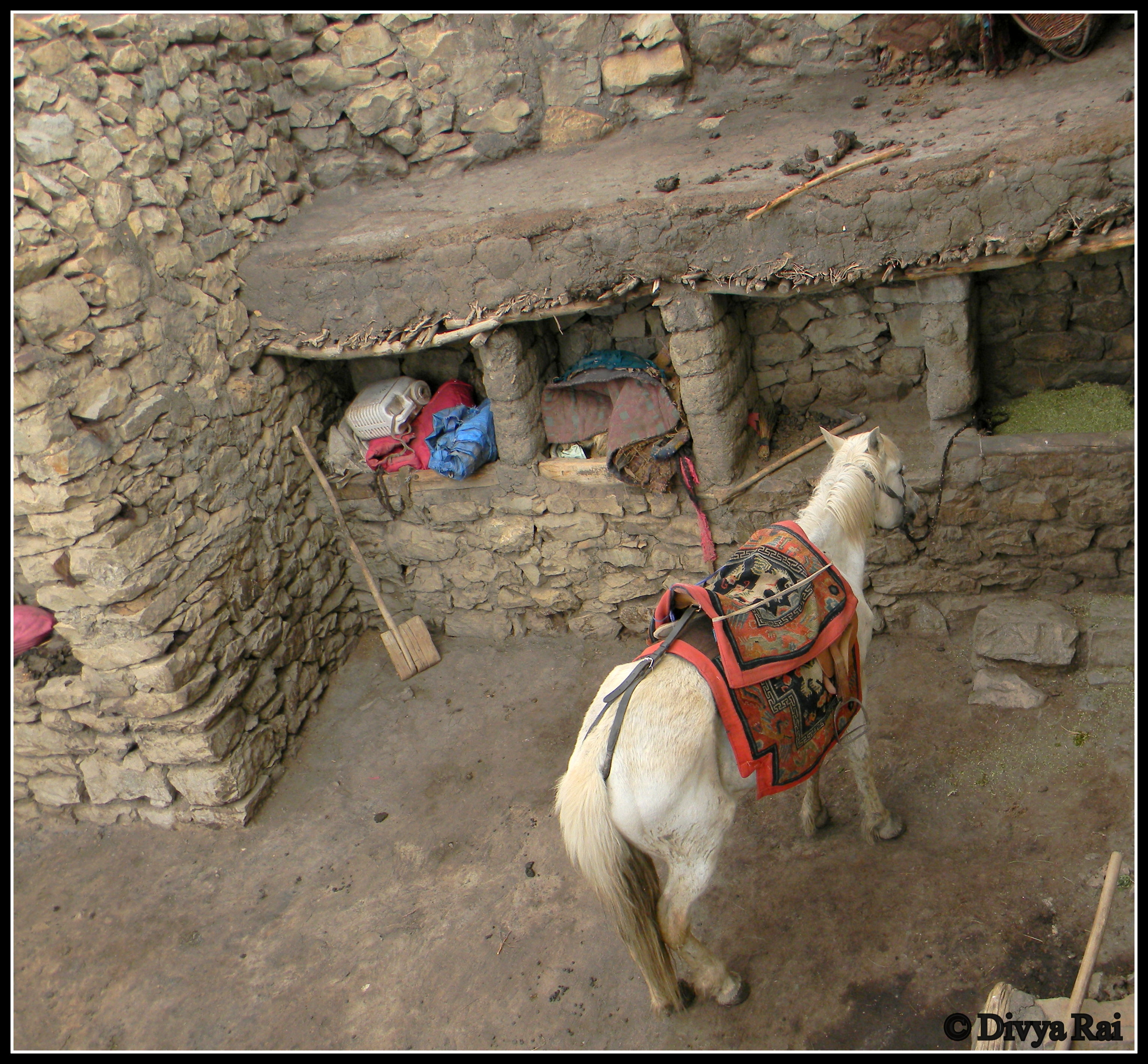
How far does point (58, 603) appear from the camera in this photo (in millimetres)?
4961

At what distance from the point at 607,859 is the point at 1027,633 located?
3166mm

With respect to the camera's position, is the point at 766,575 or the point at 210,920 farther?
the point at 210,920

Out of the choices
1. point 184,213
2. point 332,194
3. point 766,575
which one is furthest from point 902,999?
point 332,194

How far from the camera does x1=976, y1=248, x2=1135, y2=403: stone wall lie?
4.98 m

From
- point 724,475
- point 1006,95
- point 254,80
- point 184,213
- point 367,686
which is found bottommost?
point 367,686

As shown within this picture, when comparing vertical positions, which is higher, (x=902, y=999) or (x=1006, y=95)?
(x=1006, y=95)

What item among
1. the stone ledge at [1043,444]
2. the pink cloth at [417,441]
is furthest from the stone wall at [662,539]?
the pink cloth at [417,441]

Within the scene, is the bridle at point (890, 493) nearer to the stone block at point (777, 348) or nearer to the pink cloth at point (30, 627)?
the stone block at point (777, 348)

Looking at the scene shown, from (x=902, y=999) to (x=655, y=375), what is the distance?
3.68 m

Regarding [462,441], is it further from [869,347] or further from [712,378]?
[869,347]

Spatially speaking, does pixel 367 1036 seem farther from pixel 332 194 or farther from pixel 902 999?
pixel 332 194

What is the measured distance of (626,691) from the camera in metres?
3.35

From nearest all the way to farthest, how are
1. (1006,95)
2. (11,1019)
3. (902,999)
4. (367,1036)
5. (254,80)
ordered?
(902,999) → (367,1036) → (11,1019) → (1006,95) → (254,80)

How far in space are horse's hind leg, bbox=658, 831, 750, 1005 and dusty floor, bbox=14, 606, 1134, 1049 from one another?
0.10 meters
